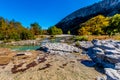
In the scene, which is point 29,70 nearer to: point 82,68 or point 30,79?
point 30,79

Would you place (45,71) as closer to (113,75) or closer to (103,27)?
(113,75)

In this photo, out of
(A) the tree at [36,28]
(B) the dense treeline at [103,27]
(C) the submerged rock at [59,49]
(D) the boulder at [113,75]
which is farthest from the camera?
(A) the tree at [36,28]

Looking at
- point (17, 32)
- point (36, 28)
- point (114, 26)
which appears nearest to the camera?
point (114, 26)

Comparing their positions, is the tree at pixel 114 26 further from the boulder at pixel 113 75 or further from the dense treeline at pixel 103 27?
the boulder at pixel 113 75

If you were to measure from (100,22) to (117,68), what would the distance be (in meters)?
69.1

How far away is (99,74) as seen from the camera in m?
21.6

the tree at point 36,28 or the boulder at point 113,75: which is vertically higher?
the tree at point 36,28

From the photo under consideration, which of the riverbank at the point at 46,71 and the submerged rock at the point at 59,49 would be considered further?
the submerged rock at the point at 59,49

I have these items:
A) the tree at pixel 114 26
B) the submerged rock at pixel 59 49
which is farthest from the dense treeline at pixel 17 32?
the submerged rock at pixel 59 49

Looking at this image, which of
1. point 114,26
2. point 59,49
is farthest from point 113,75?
point 114,26

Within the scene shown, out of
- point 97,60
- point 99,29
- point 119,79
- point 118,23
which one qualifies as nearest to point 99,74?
point 97,60

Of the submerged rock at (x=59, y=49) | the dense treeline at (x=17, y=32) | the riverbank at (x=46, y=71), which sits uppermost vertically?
the dense treeline at (x=17, y=32)

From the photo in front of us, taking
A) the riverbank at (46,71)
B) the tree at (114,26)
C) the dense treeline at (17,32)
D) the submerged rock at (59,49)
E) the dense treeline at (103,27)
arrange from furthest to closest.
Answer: the dense treeline at (17,32)
the dense treeline at (103,27)
the tree at (114,26)
the submerged rock at (59,49)
the riverbank at (46,71)

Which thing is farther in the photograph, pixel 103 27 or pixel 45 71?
pixel 103 27
